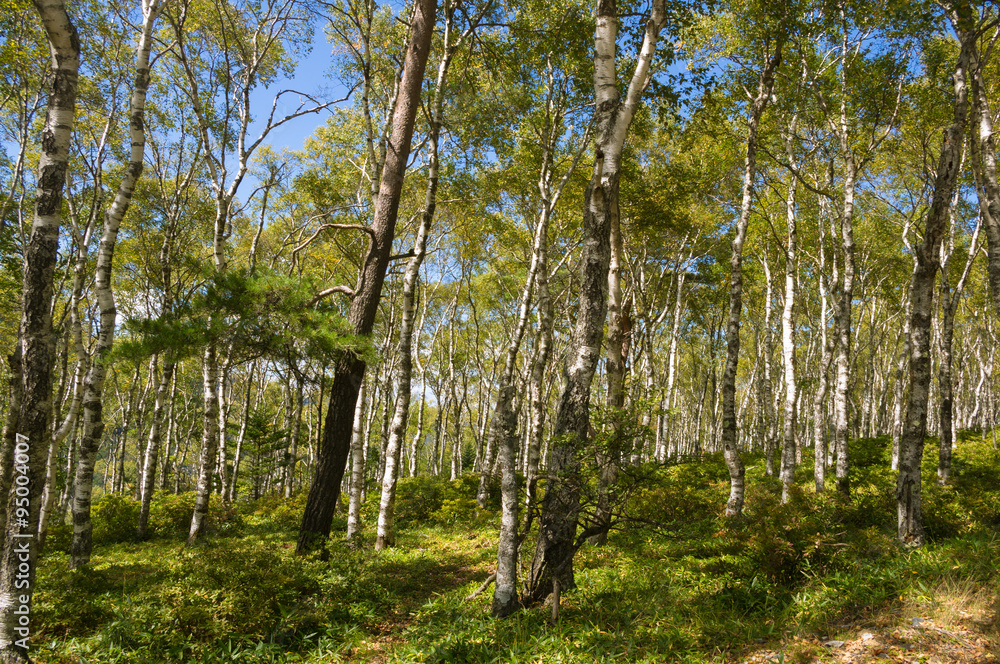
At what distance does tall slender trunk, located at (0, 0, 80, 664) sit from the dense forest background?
0.10 ft

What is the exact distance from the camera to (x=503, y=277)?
67.4ft

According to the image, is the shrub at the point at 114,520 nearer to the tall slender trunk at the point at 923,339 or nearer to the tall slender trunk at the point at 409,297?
the tall slender trunk at the point at 409,297

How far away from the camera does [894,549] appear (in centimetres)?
612

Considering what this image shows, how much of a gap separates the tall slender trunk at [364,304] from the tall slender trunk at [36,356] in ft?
8.72

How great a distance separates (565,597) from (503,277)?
16087 millimetres

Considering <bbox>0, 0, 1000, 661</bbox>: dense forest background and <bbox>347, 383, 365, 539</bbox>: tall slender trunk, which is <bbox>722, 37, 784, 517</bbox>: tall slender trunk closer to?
<bbox>0, 0, 1000, 661</bbox>: dense forest background

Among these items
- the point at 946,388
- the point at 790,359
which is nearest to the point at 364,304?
the point at 790,359

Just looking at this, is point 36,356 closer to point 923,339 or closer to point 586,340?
point 586,340

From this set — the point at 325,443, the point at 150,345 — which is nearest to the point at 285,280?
the point at 150,345

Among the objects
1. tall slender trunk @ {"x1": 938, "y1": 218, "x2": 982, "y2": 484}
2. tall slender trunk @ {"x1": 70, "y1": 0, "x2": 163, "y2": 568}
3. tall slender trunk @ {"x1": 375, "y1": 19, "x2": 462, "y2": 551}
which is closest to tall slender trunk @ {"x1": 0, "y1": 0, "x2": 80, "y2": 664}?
tall slender trunk @ {"x1": 70, "y1": 0, "x2": 163, "y2": 568}

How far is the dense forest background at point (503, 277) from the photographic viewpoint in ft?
15.9

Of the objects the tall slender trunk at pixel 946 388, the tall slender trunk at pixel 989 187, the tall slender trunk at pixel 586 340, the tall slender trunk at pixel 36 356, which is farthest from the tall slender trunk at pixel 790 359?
the tall slender trunk at pixel 36 356

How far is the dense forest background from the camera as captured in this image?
15.9ft

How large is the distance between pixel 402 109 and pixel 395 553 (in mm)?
7800
